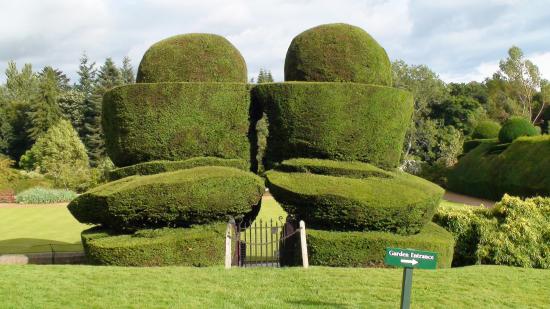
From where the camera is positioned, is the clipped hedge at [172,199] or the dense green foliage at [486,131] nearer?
the clipped hedge at [172,199]

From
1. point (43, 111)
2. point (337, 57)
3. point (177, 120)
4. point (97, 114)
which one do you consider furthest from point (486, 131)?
point (43, 111)

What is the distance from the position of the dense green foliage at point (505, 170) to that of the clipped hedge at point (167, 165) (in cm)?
1678

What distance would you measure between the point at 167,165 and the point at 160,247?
5.88ft

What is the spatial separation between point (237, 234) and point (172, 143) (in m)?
2.29

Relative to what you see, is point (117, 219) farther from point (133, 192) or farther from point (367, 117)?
point (367, 117)

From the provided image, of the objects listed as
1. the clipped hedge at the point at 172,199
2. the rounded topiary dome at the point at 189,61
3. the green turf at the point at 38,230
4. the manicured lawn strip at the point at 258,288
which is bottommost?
the green turf at the point at 38,230

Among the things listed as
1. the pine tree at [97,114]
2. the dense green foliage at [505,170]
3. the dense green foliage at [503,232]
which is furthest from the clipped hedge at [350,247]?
the pine tree at [97,114]

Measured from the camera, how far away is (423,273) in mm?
8383

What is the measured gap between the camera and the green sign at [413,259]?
5297mm

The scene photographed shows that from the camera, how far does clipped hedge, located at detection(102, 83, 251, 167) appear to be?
10.1 metres

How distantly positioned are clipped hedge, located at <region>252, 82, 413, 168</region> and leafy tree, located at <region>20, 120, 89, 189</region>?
28.4m

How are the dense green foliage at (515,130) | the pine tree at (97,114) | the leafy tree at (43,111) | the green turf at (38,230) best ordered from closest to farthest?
the green turf at (38,230)
the dense green foliage at (515,130)
the pine tree at (97,114)
the leafy tree at (43,111)

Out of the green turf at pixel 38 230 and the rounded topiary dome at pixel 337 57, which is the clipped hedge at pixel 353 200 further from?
the green turf at pixel 38 230

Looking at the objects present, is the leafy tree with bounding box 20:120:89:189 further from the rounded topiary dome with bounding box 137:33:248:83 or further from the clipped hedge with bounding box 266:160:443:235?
the clipped hedge with bounding box 266:160:443:235
